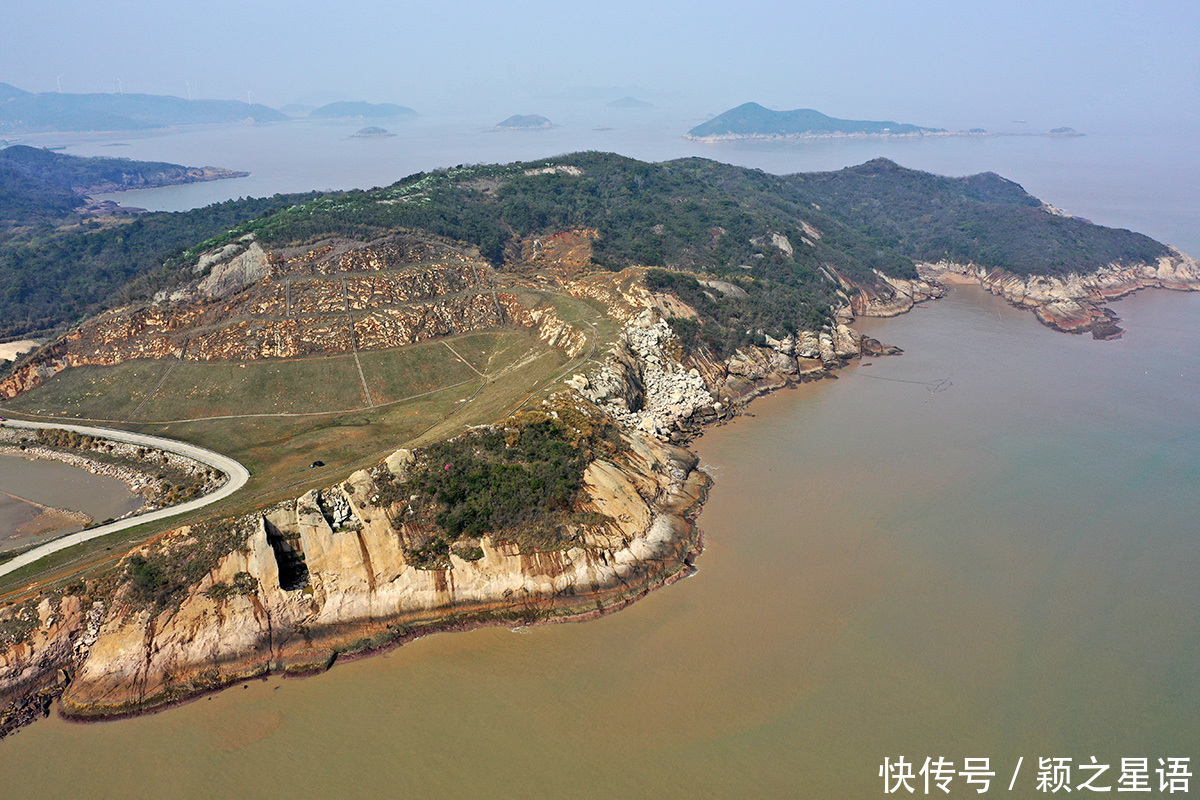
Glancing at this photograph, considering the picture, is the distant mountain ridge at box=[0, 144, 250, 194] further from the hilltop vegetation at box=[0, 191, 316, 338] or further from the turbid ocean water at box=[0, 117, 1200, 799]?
the turbid ocean water at box=[0, 117, 1200, 799]

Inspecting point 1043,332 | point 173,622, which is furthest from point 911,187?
point 173,622

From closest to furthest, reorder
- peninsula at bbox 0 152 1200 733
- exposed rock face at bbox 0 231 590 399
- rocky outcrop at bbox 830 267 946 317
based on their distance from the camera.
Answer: peninsula at bbox 0 152 1200 733 < exposed rock face at bbox 0 231 590 399 < rocky outcrop at bbox 830 267 946 317

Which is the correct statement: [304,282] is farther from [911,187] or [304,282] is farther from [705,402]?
[911,187]

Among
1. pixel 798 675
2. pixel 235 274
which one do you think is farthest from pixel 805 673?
pixel 235 274

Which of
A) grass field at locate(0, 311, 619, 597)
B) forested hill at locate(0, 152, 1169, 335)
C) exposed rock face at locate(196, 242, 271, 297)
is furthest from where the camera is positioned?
forested hill at locate(0, 152, 1169, 335)

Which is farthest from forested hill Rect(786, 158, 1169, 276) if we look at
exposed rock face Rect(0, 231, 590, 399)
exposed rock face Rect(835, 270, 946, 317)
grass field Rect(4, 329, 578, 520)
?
grass field Rect(4, 329, 578, 520)

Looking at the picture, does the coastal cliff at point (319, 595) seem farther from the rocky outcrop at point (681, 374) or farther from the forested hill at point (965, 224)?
the forested hill at point (965, 224)

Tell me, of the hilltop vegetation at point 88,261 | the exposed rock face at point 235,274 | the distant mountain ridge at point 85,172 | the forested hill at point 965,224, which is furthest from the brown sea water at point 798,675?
the distant mountain ridge at point 85,172
